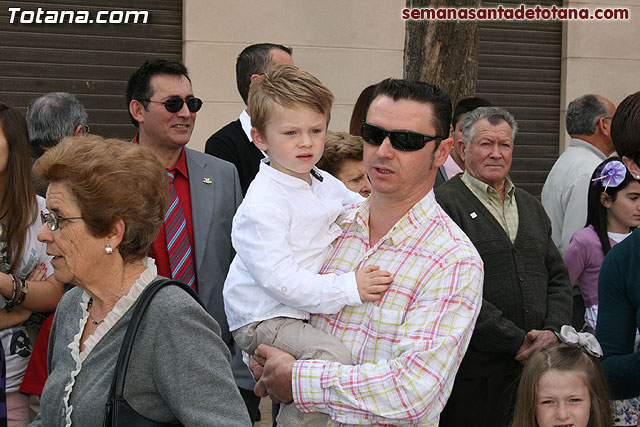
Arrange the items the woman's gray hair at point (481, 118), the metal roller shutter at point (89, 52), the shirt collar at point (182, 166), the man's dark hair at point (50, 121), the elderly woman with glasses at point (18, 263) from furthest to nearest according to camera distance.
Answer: the metal roller shutter at point (89, 52)
the woman's gray hair at point (481, 118)
the man's dark hair at point (50, 121)
the shirt collar at point (182, 166)
the elderly woman with glasses at point (18, 263)

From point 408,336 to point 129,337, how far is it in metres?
0.94

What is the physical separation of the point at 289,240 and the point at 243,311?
34 centimetres

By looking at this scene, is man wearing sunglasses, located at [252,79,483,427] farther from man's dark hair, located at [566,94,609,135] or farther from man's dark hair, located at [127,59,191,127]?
man's dark hair, located at [566,94,609,135]

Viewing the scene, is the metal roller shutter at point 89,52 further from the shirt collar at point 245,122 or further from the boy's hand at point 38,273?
the boy's hand at point 38,273

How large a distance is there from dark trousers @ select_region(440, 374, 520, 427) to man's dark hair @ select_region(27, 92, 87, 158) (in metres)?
2.94

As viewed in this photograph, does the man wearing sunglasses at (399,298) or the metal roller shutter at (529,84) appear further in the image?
the metal roller shutter at (529,84)

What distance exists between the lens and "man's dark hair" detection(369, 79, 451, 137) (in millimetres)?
3158

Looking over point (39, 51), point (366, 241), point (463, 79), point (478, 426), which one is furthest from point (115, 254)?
point (39, 51)

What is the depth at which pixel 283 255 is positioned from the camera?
10.7ft

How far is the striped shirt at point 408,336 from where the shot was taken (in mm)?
2832

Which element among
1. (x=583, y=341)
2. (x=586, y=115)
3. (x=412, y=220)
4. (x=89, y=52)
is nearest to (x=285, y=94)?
(x=412, y=220)

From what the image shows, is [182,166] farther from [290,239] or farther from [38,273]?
[290,239]

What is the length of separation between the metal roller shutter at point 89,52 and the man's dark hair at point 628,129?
6.88m

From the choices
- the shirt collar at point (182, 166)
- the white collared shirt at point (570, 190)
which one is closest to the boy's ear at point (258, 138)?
→ the shirt collar at point (182, 166)
